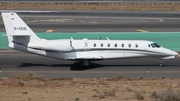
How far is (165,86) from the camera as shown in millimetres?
20188

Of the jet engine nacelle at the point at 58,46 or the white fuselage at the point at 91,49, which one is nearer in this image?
the jet engine nacelle at the point at 58,46

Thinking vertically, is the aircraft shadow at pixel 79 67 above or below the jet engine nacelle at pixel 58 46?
below

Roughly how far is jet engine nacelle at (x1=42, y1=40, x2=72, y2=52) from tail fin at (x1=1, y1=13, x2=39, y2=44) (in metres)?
1.60

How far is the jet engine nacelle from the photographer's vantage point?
27.4 m

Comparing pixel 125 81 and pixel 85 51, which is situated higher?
pixel 85 51

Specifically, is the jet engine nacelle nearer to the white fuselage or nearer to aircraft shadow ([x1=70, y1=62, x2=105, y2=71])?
the white fuselage

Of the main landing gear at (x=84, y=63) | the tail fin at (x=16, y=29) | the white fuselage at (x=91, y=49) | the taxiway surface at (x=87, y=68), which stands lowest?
the taxiway surface at (x=87, y=68)

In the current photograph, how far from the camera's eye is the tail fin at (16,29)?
27.7 meters

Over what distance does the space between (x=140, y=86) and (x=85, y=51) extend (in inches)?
365

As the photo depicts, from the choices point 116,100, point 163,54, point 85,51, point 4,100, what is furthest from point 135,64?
point 4,100

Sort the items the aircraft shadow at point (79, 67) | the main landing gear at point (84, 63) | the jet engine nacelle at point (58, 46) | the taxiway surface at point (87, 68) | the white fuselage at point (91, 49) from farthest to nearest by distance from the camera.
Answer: the main landing gear at point (84, 63) < the aircraft shadow at point (79, 67) < the white fuselage at point (91, 49) < the jet engine nacelle at point (58, 46) < the taxiway surface at point (87, 68)

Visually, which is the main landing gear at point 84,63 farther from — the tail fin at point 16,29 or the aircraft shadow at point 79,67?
the tail fin at point 16,29

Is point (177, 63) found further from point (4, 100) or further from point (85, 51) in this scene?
point (4, 100)

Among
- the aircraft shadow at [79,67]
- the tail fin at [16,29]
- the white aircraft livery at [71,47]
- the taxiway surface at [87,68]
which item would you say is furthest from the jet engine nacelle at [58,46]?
the aircraft shadow at [79,67]
